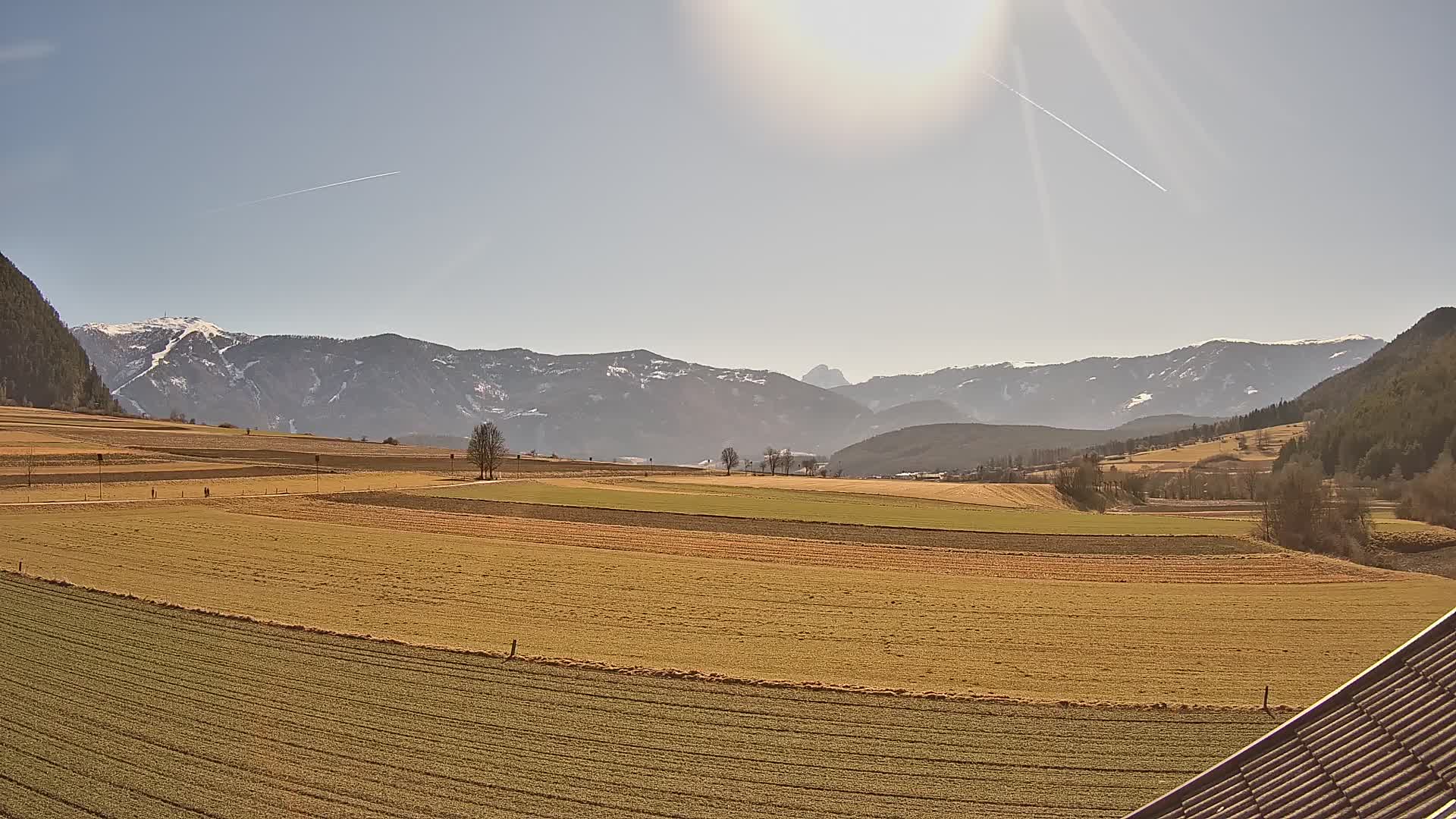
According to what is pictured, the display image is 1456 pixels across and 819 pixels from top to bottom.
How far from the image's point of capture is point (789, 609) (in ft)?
115

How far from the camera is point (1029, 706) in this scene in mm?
22266

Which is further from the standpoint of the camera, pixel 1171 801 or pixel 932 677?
pixel 932 677

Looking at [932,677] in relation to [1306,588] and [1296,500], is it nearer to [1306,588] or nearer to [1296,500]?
[1306,588]

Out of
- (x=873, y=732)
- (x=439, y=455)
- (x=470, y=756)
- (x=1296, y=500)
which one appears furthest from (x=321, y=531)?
(x=439, y=455)

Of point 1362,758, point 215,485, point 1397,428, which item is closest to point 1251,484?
point 1397,428

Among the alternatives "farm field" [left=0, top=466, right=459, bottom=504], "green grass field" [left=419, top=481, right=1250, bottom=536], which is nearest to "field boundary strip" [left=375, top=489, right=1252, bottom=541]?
"green grass field" [left=419, top=481, right=1250, bottom=536]

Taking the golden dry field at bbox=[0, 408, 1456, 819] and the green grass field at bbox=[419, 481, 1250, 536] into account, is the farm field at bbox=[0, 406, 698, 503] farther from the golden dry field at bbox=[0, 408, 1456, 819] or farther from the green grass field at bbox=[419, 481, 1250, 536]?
the golden dry field at bbox=[0, 408, 1456, 819]

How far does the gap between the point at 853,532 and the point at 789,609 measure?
3148cm

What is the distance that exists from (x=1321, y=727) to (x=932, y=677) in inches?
674

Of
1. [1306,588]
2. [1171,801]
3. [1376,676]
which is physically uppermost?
[1376,676]

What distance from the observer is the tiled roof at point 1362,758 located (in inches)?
285

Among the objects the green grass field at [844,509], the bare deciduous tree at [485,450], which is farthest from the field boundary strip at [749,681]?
the bare deciduous tree at [485,450]

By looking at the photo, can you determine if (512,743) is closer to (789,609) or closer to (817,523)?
(789,609)

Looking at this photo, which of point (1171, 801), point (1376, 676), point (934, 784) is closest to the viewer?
point (1376, 676)
